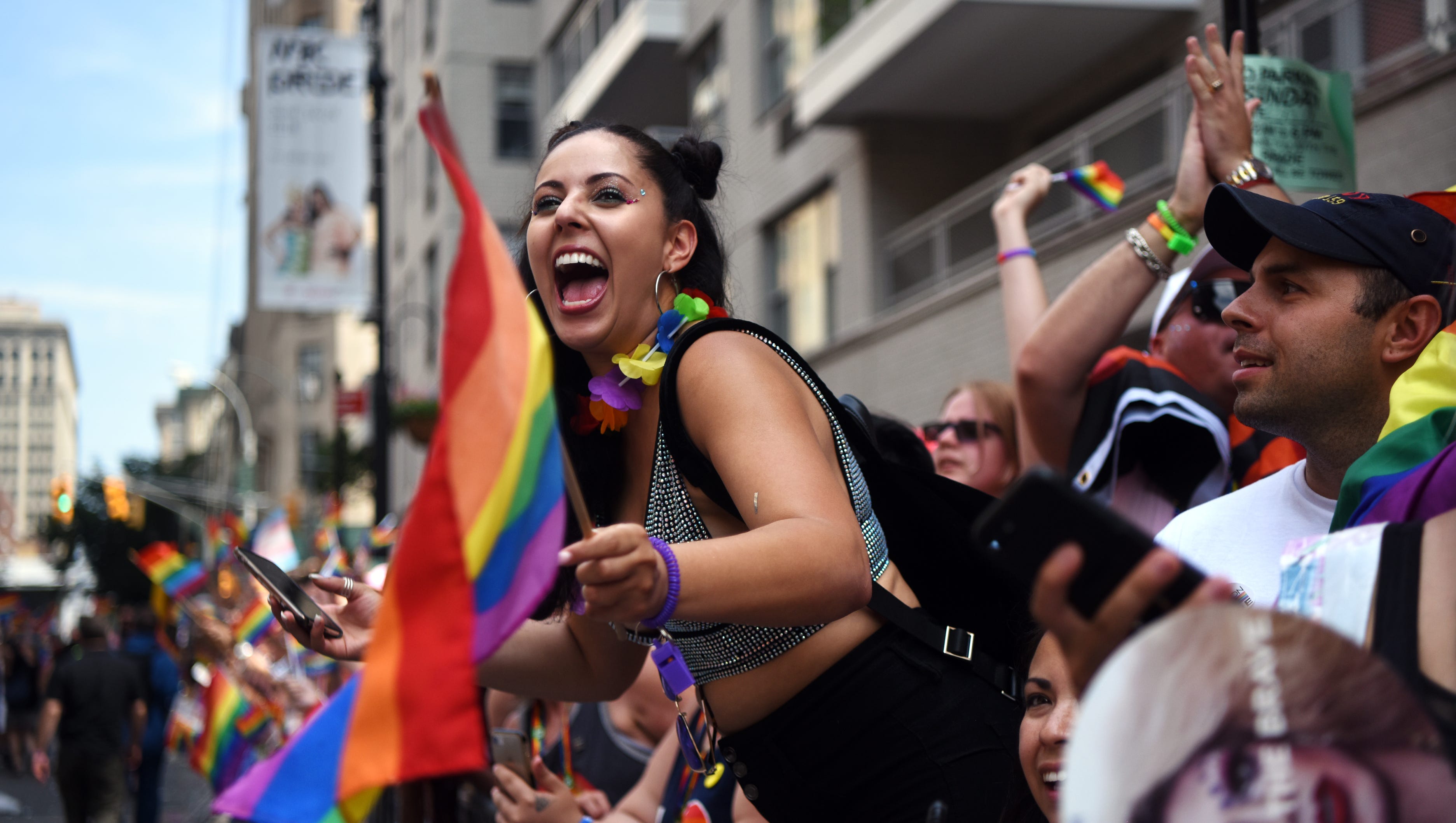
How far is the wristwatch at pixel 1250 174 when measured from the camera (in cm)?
368

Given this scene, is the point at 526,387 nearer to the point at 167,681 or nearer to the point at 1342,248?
the point at 1342,248

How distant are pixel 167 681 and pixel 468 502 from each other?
12666 mm

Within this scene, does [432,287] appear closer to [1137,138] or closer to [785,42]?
[785,42]

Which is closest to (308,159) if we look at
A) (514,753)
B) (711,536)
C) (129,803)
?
(129,803)

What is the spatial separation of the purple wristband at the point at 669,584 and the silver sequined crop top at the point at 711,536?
0.63 meters

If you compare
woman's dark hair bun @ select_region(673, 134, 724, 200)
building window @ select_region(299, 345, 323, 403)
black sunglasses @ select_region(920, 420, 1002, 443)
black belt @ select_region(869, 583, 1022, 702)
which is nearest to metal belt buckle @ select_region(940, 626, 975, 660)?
black belt @ select_region(869, 583, 1022, 702)

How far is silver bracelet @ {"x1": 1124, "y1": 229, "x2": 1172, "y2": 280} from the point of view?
12.8 ft

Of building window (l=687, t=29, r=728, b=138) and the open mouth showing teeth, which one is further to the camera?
building window (l=687, t=29, r=728, b=138)

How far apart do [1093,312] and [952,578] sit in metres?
1.32

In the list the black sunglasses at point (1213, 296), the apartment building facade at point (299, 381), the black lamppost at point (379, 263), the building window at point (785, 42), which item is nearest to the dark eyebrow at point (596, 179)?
the black sunglasses at point (1213, 296)

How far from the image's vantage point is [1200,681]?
1.25m

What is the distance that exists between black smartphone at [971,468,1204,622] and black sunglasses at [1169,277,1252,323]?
106 inches

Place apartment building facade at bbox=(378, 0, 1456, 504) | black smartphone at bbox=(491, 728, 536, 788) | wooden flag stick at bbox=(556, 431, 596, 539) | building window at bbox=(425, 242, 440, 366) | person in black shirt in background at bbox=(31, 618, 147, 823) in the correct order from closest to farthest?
wooden flag stick at bbox=(556, 431, 596, 539), black smartphone at bbox=(491, 728, 536, 788), apartment building facade at bbox=(378, 0, 1456, 504), person in black shirt in background at bbox=(31, 618, 147, 823), building window at bbox=(425, 242, 440, 366)

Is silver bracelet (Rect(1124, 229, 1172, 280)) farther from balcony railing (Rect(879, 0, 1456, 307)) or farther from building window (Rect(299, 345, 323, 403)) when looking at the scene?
building window (Rect(299, 345, 323, 403))
